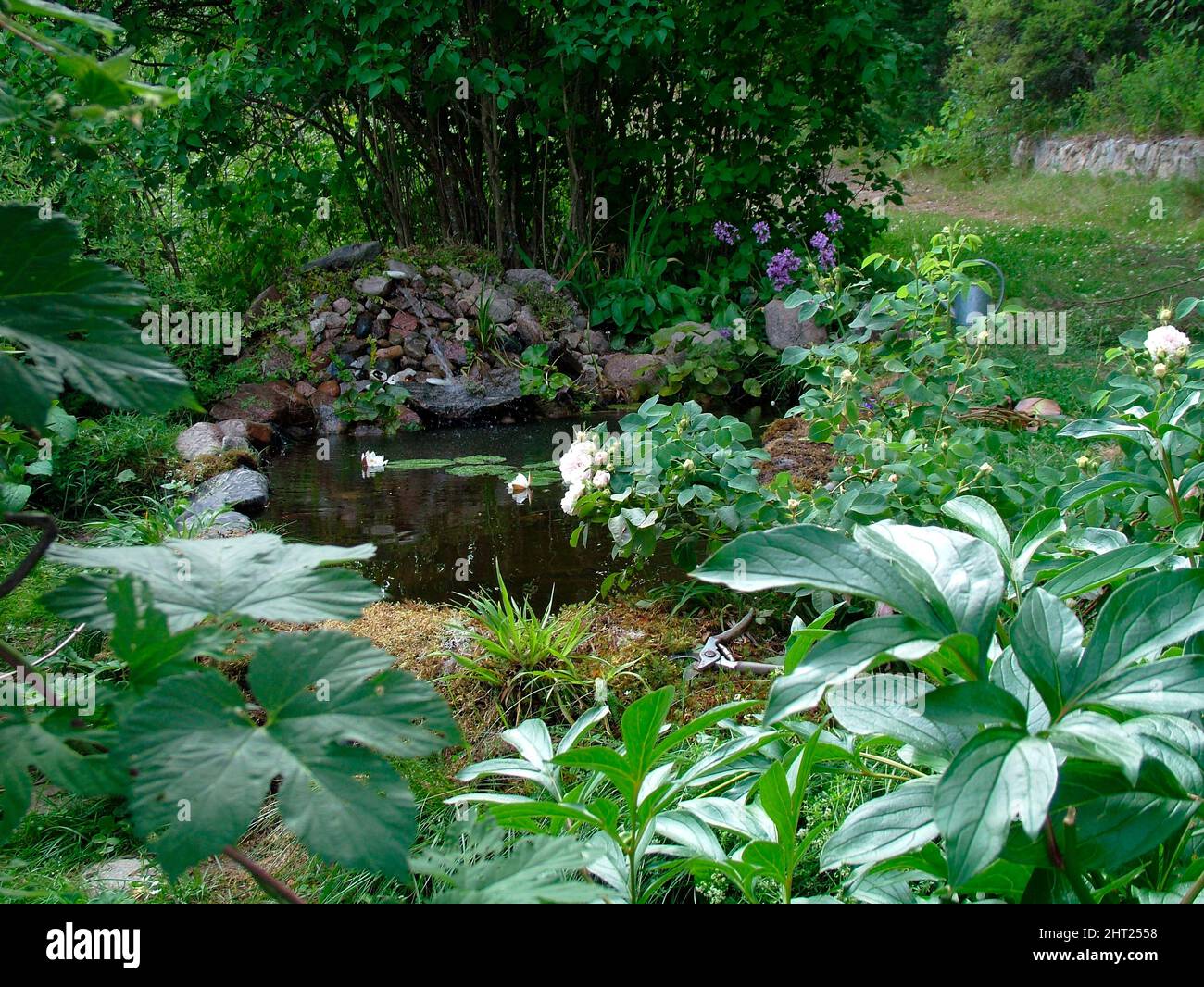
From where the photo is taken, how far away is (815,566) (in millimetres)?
760

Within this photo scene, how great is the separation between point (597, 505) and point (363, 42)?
4.61 metres

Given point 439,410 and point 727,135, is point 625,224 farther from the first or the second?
point 439,410

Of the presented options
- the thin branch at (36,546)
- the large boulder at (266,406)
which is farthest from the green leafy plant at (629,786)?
the large boulder at (266,406)

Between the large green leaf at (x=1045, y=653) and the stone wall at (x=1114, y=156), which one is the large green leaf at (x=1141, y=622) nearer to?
the large green leaf at (x=1045, y=653)

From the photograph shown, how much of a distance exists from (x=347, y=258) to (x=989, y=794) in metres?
6.87

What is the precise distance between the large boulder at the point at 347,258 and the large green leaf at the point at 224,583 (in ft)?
21.9

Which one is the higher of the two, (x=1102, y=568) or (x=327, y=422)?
(x=327, y=422)

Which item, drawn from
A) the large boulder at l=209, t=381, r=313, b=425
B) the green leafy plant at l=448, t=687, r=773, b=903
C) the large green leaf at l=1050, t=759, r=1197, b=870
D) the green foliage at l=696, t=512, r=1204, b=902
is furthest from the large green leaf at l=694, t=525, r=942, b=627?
the large boulder at l=209, t=381, r=313, b=425

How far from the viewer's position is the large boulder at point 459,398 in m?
6.12

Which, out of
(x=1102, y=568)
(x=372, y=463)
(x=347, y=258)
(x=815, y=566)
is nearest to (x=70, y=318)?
(x=815, y=566)

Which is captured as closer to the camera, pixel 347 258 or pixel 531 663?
pixel 531 663

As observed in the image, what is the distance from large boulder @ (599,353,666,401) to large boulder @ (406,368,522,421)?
24.8 inches

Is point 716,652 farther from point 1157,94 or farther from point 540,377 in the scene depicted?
point 1157,94

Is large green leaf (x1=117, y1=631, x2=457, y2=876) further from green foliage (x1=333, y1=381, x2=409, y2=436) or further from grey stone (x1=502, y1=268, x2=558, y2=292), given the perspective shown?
grey stone (x1=502, y1=268, x2=558, y2=292)
